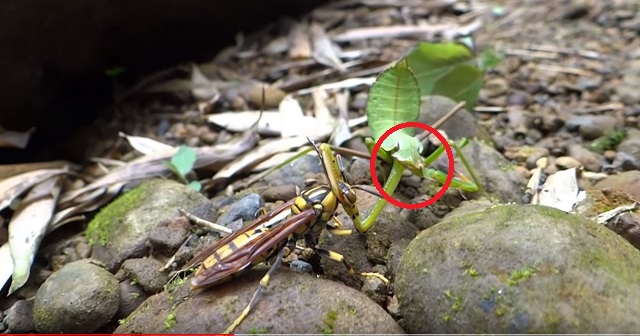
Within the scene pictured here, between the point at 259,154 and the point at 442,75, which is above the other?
the point at 442,75

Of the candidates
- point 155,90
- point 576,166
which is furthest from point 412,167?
point 155,90

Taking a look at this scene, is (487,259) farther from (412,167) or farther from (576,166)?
A: (576,166)

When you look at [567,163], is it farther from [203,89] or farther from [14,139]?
[14,139]

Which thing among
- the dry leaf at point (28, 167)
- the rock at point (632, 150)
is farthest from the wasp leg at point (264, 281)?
the dry leaf at point (28, 167)

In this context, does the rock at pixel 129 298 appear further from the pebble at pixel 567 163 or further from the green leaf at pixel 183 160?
the pebble at pixel 567 163

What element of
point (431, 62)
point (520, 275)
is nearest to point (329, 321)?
point (520, 275)

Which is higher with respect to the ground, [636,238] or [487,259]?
[487,259]

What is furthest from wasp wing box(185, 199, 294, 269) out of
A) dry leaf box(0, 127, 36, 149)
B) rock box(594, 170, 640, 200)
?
dry leaf box(0, 127, 36, 149)
